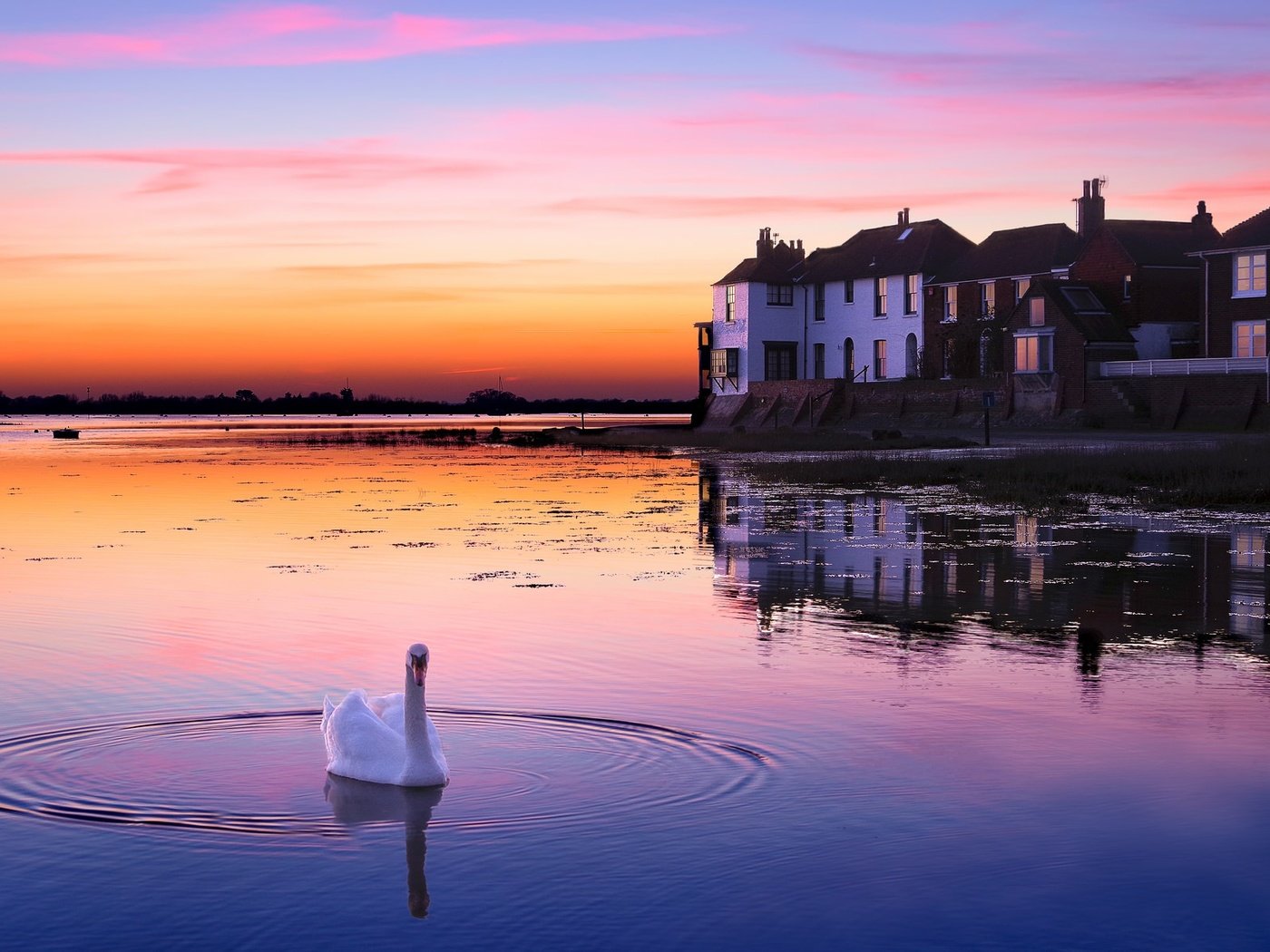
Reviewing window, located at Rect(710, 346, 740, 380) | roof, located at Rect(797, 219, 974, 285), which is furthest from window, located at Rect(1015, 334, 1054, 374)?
window, located at Rect(710, 346, 740, 380)

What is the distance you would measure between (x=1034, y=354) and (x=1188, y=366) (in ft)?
28.8

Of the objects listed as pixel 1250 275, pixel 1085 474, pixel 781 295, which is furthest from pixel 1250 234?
→ pixel 781 295

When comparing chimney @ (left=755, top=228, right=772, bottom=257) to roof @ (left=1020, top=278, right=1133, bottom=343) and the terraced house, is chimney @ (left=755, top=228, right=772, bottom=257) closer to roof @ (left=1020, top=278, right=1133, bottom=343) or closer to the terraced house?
the terraced house

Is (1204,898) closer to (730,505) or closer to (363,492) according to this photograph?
(730,505)

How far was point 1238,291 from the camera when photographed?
61.4 m

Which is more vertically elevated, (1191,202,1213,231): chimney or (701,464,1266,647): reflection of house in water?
(1191,202,1213,231): chimney

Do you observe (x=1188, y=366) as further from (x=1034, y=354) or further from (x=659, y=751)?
(x=659, y=751)

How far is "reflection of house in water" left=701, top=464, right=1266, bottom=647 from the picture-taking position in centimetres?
1659

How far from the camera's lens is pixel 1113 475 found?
36344 millimetres

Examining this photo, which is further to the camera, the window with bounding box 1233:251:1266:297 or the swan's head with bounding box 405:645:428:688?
the window with bounding box 1233:251:1266:297

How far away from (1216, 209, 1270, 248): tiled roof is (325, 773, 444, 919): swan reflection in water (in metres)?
57.9

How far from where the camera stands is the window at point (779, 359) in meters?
90.2

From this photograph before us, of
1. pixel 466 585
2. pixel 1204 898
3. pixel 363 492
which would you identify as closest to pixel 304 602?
pixel 466 585

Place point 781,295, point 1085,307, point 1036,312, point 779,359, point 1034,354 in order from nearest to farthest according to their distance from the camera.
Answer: point 1085,307, point 1034,354, point 1036,312, point 781,295, point 779,359
